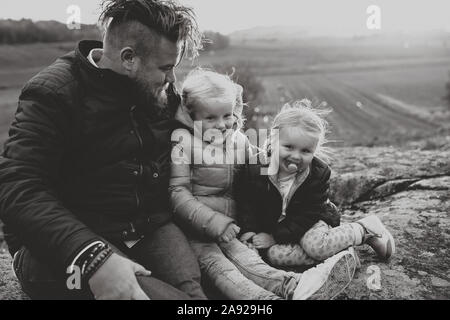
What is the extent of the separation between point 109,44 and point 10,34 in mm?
23101

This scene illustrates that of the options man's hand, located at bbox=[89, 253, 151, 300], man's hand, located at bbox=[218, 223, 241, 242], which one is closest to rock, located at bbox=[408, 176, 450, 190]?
man's hand, located at bbox=[218, 223, 241, 242]

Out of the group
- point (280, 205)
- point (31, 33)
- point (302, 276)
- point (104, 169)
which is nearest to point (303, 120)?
point (280, 205)

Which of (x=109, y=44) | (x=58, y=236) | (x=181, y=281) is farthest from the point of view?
(x=109, y=44)

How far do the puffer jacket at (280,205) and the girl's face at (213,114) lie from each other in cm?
35

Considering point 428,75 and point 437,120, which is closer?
point 437,120

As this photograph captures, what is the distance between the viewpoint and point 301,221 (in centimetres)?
294

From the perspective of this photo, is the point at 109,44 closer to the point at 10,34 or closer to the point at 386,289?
the point at 386,289

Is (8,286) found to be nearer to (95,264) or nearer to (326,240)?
(95,264)

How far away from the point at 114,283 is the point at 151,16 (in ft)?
4.69

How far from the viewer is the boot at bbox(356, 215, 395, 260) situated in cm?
298

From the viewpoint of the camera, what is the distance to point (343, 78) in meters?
52.7

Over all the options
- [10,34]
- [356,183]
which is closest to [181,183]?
[356,183]

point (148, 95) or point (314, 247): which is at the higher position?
point (148, 95)

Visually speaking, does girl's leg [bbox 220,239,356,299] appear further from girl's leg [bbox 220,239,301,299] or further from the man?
the man
